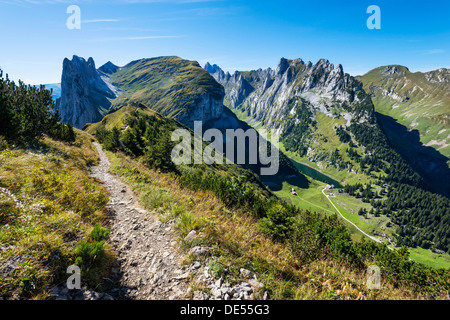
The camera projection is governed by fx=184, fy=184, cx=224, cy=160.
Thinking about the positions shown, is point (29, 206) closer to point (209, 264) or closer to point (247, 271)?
point (209, 264)

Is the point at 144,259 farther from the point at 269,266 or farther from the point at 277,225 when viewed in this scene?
the point at 277,225

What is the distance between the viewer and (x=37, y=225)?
629 centimetres

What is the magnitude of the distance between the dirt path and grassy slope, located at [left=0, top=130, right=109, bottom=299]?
805 millimetres

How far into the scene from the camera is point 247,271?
580 cm

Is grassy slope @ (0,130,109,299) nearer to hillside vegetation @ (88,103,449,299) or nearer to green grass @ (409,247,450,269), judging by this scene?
hillside vegetation @ (88,103,449,299)

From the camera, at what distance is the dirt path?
543 centimetres

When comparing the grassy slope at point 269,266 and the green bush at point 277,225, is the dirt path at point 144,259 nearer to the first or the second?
the grassy slope at point 269,266

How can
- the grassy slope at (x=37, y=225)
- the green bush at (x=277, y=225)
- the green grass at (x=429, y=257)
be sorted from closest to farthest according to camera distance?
the grassy slope at (x=37, y=225), the green bush at (x=277, y=225), the green grass at (x=429, y=257)

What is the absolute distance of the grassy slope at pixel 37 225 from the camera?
4.42 metres

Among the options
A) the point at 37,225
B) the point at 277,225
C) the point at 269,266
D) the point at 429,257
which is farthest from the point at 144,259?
the point at 429,257

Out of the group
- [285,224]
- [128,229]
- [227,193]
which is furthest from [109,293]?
[227,193]

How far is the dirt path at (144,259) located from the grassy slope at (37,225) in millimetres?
805

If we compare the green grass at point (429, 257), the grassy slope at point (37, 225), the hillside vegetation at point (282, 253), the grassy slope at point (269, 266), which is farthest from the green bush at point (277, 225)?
the green grass at point (429, 257)
